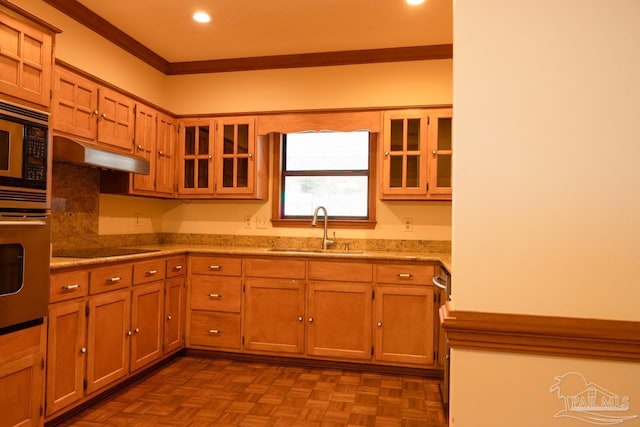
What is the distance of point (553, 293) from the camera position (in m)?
1.03

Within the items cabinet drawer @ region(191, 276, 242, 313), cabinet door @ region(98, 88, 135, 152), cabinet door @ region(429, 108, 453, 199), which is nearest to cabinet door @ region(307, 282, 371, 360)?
cabinet drawer @ region(191, 276, 242, 313)

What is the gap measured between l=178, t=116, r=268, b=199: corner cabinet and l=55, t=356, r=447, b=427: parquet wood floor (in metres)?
1.53

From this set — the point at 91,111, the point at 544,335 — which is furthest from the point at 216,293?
the point at 544,335

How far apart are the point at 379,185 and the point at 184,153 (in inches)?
73.0

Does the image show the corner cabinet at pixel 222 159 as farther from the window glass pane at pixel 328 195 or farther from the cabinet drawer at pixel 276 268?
the cabinet drawer at pixel 276 268

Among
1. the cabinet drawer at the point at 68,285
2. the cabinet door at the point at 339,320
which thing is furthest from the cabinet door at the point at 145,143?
the cabinet door at the point at 339,320

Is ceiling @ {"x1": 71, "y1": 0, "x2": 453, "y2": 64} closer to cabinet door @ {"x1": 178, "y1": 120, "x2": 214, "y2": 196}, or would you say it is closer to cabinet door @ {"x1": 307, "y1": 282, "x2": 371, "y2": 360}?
cabinet door @ {"x1": 178, "y1": 120, "x2": 214, "y2": 196}

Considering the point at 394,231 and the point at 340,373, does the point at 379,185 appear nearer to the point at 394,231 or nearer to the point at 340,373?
the point at 394,231

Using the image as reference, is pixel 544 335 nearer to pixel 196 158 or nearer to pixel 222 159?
pixel 222 159

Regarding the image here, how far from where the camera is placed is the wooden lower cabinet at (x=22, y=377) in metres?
1.96

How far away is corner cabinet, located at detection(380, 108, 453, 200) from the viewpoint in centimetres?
350

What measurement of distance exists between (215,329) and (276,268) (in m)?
0.76

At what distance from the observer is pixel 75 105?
2834 mm

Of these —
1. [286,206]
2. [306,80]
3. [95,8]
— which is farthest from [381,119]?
[95,8]
